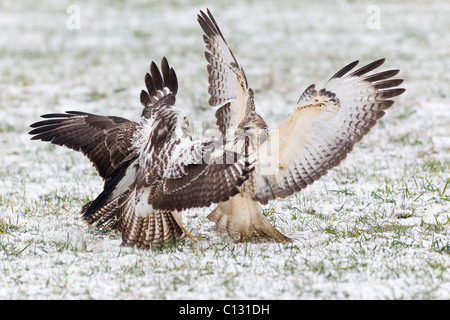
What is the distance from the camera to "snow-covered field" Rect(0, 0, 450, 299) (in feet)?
15.7

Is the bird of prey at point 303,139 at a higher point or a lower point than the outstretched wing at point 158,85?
lower

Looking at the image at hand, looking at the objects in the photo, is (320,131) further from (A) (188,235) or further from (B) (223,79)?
(A) (188,235)

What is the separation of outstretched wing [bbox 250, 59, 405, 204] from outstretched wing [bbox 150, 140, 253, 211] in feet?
1.09

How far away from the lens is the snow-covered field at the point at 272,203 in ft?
15.7

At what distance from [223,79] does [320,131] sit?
1.35 metres

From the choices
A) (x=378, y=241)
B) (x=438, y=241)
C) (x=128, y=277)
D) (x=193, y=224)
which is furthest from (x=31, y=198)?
(x=438, y=241)

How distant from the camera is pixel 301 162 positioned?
5711 millimetres

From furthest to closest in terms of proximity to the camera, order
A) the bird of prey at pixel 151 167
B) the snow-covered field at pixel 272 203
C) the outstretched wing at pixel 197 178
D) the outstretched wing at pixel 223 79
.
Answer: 1. the outstretched wing at pixel 223 79
2. the bird of prey at pixel 151 167
3. the outstretched wing at pixel 197 178
4. the snow-covered field at pixel 272 203

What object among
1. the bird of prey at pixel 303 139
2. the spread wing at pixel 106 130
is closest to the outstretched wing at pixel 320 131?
the bird of prey at pixel 303 139

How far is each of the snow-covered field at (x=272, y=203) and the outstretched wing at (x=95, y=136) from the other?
71 centimetres

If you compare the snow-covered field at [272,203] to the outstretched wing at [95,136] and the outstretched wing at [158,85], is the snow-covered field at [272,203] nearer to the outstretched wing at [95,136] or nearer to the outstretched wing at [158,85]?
the outstretched wing at [95,136]

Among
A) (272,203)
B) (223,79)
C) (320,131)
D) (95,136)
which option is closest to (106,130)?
(95,136)

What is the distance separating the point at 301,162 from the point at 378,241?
38.0 inches

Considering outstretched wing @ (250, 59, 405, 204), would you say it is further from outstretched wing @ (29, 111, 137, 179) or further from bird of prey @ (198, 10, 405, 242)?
outstretched wing @ (29, 111, 137, 179)
